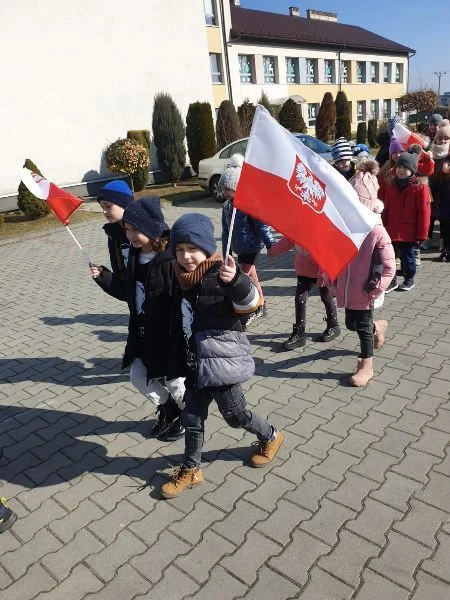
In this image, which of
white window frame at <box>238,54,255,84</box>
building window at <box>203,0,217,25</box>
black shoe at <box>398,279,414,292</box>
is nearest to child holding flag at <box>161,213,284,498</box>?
black shoe at <box>398,279,414,292</box>

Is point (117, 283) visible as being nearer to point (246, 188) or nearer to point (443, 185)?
point (246, 188)

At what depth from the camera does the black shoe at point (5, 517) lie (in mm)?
2648

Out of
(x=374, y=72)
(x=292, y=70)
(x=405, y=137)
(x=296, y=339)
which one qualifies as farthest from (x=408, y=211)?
(x=374, y=72)

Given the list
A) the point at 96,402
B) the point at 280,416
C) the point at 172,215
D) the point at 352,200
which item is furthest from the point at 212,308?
the point at 172,215

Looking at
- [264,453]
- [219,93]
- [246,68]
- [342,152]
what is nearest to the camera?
[264,453]

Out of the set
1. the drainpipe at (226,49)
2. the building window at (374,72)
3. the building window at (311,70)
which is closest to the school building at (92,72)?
the drainpipe at (226,49)

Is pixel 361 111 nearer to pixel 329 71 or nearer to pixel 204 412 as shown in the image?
pixel 329 71

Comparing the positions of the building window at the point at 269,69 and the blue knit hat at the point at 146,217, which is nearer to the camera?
the blue knit hat at the point at 146,217

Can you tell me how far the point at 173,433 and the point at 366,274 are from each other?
1.91m

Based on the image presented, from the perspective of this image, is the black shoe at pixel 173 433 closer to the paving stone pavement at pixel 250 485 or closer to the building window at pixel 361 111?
the paving stone pavement at pixel 250 485

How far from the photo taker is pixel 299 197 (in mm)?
2355

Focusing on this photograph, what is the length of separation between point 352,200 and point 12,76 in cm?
1576

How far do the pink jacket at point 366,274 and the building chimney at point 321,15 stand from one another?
4372 cm

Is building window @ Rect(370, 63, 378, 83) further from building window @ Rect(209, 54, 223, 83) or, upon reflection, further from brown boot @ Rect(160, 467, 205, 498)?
brown boot @ Rect(160, 467, 205, 498)
